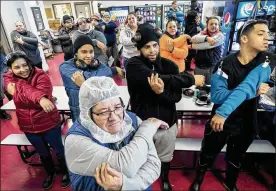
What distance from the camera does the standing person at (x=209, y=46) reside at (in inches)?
120

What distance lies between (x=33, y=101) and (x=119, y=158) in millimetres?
1296

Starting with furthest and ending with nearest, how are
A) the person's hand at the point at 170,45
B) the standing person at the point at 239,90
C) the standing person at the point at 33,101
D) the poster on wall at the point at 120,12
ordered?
the poster on wall at the point at 120,12 < the person's hand at the point at 170,45 < the standing person at the point at 33,101 < the standing person at the point at 239,90

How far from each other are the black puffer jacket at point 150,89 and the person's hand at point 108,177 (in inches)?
36.1

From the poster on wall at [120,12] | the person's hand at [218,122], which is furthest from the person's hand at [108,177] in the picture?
the poster on wall at [120,12]

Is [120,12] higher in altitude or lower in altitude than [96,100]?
higher

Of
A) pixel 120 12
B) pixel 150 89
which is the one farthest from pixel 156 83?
pixel 120 12

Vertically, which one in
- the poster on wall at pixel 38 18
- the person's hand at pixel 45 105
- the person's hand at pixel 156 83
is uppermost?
the poster on wall at pixel 38 18

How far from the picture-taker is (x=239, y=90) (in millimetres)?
1489

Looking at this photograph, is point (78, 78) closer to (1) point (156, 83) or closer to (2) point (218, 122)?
(1) point (156, 83)

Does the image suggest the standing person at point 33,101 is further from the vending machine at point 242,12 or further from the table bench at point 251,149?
the vending machine at point 242,12

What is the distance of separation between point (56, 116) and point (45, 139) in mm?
277

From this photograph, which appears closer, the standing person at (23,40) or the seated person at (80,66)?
the seated person at (80,66)

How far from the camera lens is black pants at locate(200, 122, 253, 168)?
1.76 meters

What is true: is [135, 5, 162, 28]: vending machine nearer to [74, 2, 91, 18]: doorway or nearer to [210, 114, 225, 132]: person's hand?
[74, 2, 91, 18]: doorway
